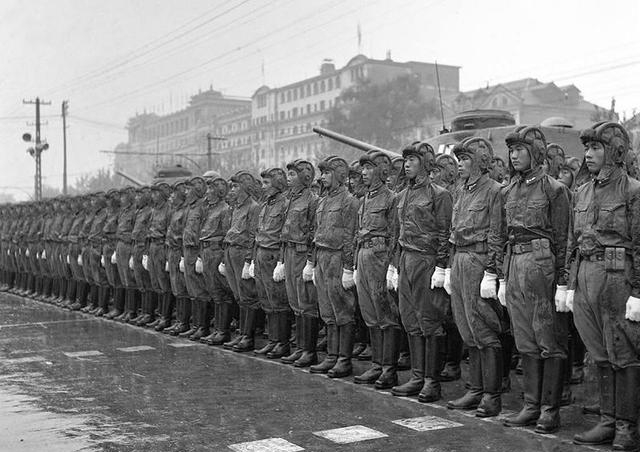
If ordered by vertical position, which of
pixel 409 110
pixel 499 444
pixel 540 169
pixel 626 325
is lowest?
pixel 499 444

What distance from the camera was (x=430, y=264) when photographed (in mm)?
7734

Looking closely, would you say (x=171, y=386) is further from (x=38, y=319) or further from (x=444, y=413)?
(x=38, y=319)

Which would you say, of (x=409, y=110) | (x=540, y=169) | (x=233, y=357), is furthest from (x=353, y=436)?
(x=409, y=110)

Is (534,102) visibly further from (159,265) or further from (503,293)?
(503,293)

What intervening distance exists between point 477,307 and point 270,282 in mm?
3668

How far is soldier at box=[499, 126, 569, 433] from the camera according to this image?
21.2 ft

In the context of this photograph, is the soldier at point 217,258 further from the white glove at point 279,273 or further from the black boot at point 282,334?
the white glove at point 279,273

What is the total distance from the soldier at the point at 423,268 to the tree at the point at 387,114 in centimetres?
4532

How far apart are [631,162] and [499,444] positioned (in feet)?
8.16

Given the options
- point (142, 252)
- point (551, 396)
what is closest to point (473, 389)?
point (551, 396)

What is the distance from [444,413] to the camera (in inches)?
278

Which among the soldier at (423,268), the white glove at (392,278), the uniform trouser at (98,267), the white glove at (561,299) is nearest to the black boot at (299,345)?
the white glove at (392,278)


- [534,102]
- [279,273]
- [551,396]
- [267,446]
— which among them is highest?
[534,102]

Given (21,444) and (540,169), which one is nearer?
(21,444)
